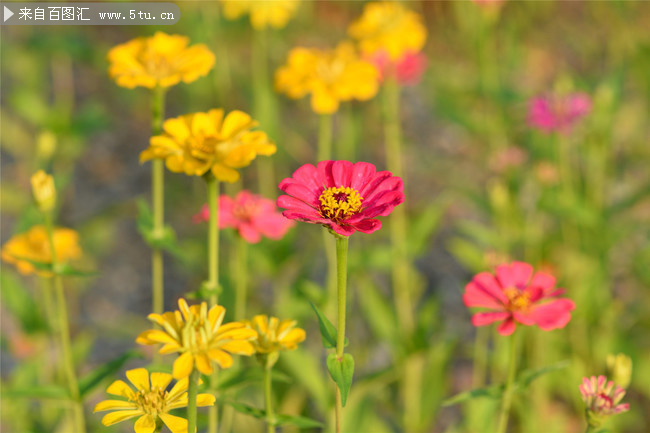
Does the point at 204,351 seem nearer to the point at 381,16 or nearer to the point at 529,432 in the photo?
the point at 529,432

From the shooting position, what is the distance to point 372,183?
73 cm

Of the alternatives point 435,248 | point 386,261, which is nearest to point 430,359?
point 386,261

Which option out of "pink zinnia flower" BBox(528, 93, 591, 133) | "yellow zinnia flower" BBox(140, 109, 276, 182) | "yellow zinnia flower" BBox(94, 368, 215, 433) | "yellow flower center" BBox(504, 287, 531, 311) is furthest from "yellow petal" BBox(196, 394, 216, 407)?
"pink zinnia flower" BBox(528, 93, 591, 133)

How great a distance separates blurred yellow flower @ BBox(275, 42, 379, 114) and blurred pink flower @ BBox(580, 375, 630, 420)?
2.12ft

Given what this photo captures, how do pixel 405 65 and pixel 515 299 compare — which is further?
pixel 405 65

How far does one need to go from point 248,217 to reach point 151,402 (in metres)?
0.46

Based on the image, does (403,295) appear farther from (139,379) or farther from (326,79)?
(139,379)

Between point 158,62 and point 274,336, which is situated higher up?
point 158,62

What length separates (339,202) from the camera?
690mm

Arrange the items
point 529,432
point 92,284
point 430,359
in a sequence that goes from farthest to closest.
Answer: point 92,284, point 430,359, point 529,432

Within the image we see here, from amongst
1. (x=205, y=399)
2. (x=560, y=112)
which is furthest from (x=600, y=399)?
(x=560, y=112)

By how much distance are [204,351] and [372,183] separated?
252mm

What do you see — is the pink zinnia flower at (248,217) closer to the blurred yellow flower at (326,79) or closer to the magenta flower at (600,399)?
the blurred yellow flower at (326,79)

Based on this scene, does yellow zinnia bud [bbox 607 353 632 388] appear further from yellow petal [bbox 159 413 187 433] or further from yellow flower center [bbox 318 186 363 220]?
yellow petal [bbox 159 413 187 433]
